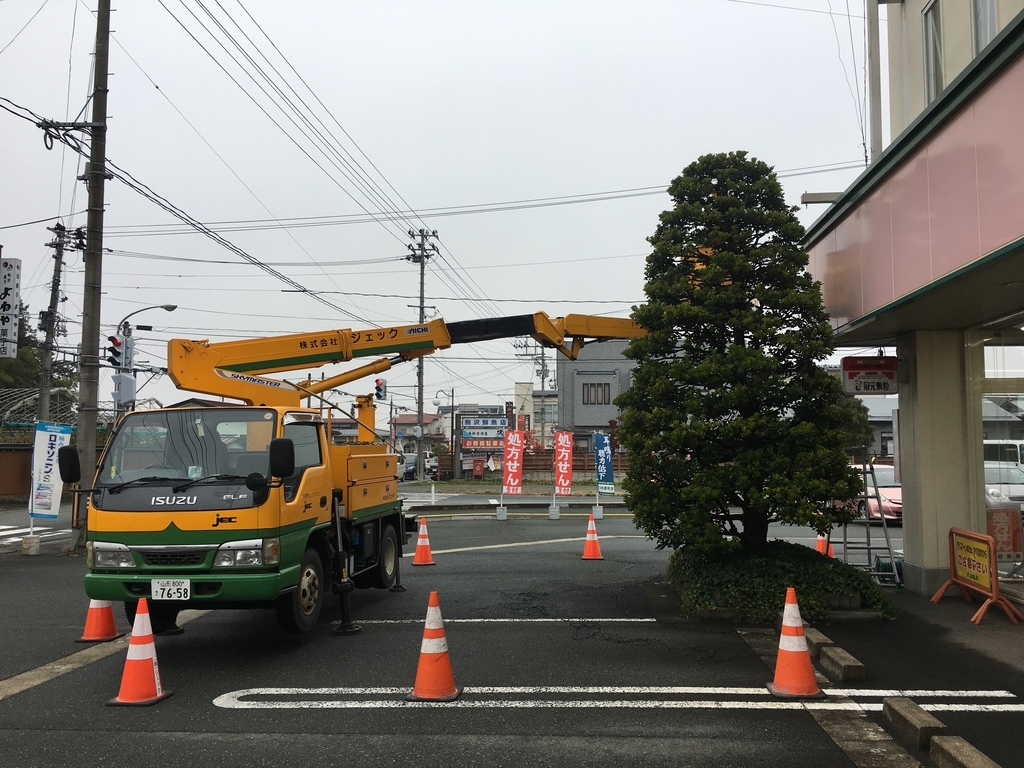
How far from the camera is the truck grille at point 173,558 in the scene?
663 centimetres

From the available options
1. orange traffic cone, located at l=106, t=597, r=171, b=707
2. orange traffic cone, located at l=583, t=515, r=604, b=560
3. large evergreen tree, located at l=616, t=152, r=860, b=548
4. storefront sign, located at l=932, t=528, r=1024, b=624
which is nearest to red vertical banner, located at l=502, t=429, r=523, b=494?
orange traffic cone, located at l=583, t=515, r=604, b=560

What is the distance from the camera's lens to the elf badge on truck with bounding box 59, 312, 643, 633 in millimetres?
6633

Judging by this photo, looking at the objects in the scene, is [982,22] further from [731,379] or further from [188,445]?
[188,445]

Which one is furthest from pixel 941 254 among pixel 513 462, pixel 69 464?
pixel 513 462

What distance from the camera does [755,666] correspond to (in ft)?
21.8

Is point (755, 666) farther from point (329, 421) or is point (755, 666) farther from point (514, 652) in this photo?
point (329, 421)

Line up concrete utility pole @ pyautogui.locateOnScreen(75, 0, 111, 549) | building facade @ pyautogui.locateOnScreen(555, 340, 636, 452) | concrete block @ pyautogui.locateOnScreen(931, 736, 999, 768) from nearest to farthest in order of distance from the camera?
1. concrete block @ pyautogui.locateOnScreen(931, 736, 999, 768)
2. concrete utility pole @ pyautogui.locateOnScreen(75, 0, 111, 549)
3. building facade @ pyautogui.locateOnScreen(555, 340, 636, 452)

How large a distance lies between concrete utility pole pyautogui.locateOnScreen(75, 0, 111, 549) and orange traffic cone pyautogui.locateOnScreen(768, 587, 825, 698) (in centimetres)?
1367

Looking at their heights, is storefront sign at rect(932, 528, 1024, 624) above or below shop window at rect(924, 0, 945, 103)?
below

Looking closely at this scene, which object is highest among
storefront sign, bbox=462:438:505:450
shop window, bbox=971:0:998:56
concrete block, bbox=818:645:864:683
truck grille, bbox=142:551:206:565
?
shop window, bbox=971:0:998:56

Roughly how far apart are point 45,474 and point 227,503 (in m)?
12.1

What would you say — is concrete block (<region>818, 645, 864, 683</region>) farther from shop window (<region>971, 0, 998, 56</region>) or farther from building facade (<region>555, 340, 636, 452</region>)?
building facade (<region>555, 340, 636, 452</region>)

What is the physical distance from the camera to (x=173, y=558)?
6664 millimetres

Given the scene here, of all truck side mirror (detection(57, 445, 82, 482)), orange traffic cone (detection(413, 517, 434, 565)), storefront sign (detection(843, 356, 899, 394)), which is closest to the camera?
truck side mirror (detection(57, 445, 82, 482))
